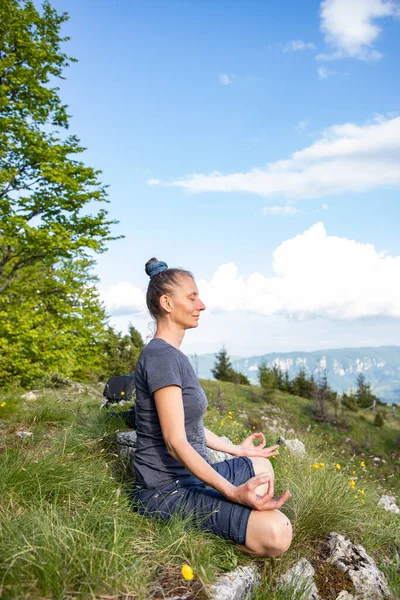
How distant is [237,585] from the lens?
2.34m

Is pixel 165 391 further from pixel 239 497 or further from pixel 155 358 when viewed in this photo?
pixel 239 497

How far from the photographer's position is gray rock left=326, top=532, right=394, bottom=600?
9.51 feet

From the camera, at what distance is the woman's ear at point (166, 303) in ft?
9.64

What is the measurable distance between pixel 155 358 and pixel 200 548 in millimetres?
1074

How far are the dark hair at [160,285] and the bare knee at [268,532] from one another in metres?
1.37

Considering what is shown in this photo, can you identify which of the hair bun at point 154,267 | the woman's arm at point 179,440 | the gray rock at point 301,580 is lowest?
the gray rock at point 301,580

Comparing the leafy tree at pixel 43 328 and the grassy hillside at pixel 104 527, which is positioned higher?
the leafy tree at pixel 43 328

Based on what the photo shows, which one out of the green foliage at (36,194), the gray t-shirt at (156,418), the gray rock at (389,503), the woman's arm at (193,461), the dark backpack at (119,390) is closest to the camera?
the woman's arm at (193,461)

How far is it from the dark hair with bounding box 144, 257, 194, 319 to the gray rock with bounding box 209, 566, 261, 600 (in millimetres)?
1575

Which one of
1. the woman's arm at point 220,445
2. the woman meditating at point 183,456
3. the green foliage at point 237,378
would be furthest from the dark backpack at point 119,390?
the green foliage at point 237,378

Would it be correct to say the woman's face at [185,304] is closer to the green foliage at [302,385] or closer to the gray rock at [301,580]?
the gray rock at [301,580]

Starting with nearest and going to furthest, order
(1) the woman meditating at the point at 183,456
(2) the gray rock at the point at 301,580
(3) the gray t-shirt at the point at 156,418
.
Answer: (1) the woman meditating at the point at 183,456, (2) the gray rock at the point at 301,580, (3) the gray t-shirt at the point at 156,418

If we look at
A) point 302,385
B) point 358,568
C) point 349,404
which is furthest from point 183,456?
point 302,385

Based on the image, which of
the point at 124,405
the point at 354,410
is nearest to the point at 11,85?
the point at 124,405
